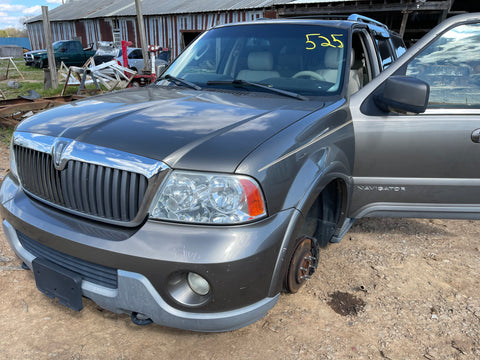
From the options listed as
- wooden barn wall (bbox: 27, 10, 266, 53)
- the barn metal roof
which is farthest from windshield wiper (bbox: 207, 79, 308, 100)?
wooden barn wall (bbox: 27, 10, 266, 53)

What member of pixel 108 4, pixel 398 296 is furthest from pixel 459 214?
pixel 108 4

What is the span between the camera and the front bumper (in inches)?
63.7

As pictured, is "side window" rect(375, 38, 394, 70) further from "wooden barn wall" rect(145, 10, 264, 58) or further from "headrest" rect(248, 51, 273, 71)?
"wooden barn wall" rect(145, 10, 264, 58)

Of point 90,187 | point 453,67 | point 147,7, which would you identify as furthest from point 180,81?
point 147,7

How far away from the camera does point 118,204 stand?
1.76 metres

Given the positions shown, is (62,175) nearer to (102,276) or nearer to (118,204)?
(118,204)

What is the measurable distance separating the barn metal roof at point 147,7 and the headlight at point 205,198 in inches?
529

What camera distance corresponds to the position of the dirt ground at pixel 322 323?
2061mm

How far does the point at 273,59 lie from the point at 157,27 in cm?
2213

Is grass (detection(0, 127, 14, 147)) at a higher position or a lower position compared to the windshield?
lower

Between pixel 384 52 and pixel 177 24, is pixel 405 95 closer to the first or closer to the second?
pixel 384 52

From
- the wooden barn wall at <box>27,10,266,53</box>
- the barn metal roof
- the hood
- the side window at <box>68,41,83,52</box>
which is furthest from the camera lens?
the side window at <box>68,41,83,52</box>

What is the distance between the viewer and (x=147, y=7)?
954 inches

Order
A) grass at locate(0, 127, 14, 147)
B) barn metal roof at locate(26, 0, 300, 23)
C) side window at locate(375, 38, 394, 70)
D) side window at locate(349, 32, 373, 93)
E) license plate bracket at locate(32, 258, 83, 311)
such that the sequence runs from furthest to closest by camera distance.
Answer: barn metal roof at locate(26, 0, 300, 23)
grass at locate(0, 127, 14, 147)
side window at locate(375, 38, 394, 70)
side window at locate(349, 32, 373, 93)
license plate bracket at locate(32, 258, 83, 311)
